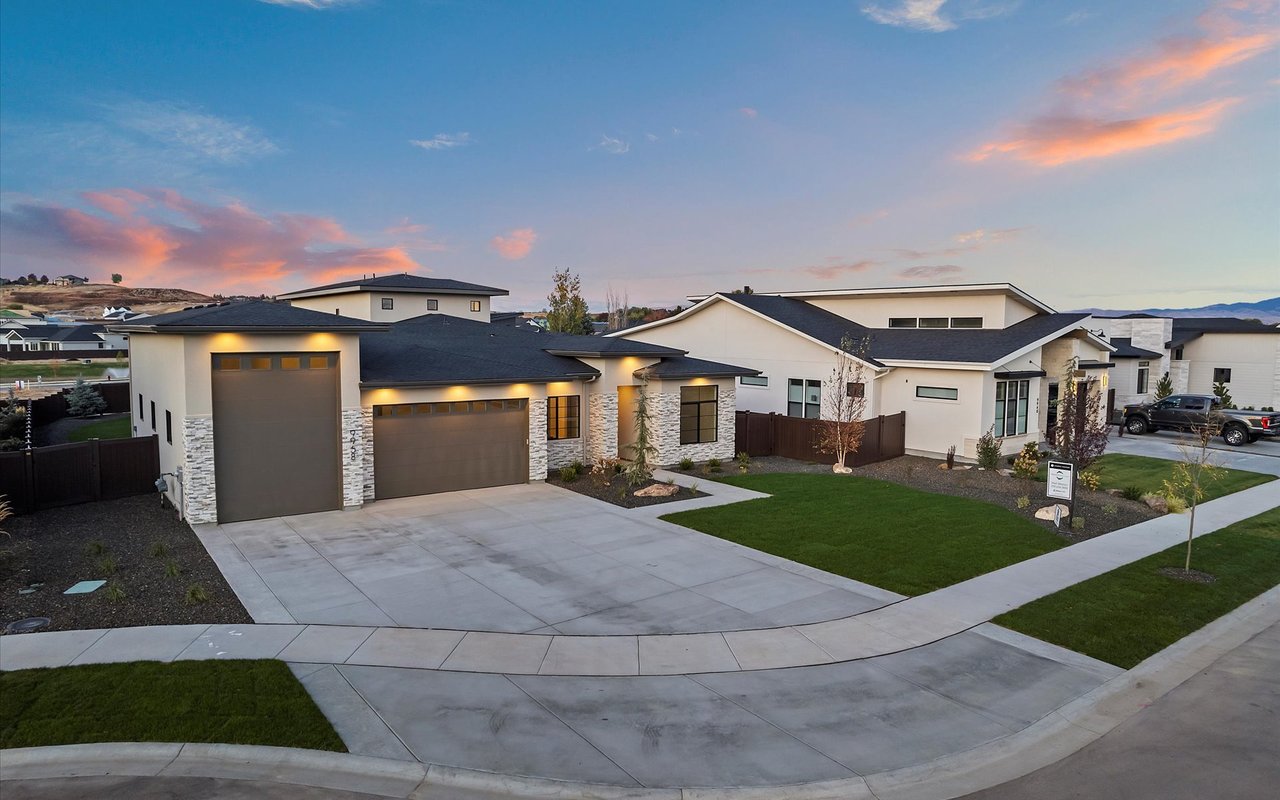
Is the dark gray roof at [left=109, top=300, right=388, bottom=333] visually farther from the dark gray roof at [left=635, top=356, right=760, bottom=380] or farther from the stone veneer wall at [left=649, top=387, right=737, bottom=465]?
the stone veneer wall at [left=649, top=387, right=737, bottom=465]

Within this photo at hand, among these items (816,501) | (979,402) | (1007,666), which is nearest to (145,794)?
(1007,666)

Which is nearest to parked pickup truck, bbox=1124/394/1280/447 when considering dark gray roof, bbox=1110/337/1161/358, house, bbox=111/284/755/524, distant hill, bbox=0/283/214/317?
dark gray roof, bbox=1110/337/1161/358

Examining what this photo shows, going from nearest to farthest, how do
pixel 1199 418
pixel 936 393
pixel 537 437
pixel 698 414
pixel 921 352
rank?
pixel 537 437 → pixel 698 414 → pixel 936 393 → pixel 921 352 → pixel 1199 418

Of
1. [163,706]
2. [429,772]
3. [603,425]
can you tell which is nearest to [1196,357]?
[603,425]

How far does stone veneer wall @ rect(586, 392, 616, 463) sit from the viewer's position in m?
23.0

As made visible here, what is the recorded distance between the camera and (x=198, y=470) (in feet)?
51.5

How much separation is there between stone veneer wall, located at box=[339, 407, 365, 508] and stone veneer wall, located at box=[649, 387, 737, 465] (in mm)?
8714

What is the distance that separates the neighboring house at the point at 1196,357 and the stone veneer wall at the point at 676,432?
2539cm

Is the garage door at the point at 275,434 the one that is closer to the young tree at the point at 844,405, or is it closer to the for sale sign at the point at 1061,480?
the young tree at the point at 844,405

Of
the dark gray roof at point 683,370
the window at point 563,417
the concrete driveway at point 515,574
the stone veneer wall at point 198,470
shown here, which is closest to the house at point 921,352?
the dark gray roof at point 683,370

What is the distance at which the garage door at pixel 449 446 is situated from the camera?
1861 centimetres

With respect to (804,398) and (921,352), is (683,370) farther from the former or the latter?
(921,352)

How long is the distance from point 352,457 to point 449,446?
266cm

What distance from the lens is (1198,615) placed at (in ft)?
37.2
